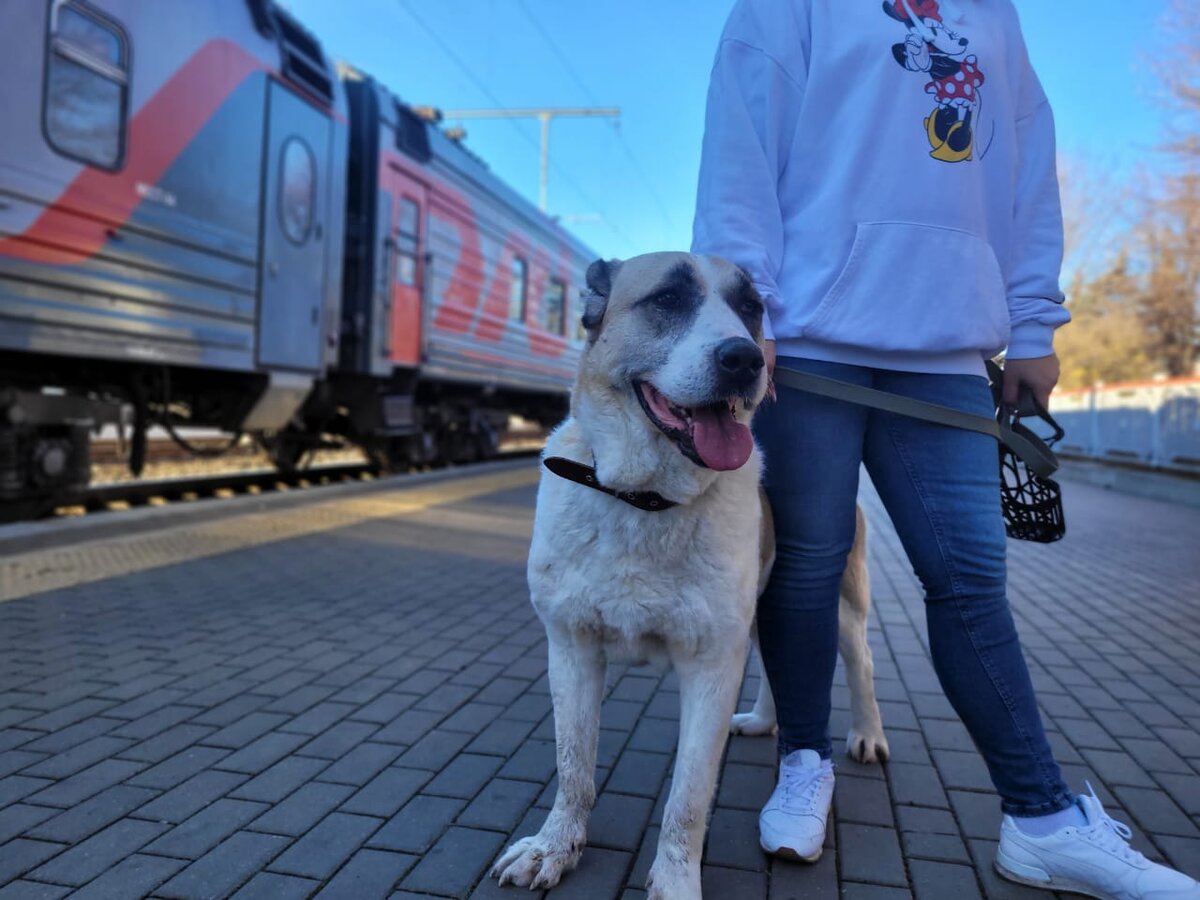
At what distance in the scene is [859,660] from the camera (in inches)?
112

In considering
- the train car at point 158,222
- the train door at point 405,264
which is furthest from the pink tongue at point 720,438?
the train door at point 405,264

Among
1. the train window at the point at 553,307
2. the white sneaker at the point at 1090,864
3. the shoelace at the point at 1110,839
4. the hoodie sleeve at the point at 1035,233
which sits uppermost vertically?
the train window at the point at 553,307

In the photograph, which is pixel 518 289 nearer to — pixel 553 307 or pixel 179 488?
pixel 553 307

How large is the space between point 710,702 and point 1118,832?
1072 millimetres

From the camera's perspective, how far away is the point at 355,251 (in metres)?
9.67

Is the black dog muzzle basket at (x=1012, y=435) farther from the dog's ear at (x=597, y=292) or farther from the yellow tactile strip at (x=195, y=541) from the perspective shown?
the yellow tactile strip at (x=195, y=541)

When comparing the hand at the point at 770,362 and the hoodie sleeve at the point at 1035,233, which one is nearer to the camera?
the hand at the point at 770,362

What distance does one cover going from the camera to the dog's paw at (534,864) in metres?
2.07

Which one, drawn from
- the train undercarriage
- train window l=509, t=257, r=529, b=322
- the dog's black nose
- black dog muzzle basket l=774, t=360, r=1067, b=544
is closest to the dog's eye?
black dog muzzle basket l=774, t=360, r=1067, b=544

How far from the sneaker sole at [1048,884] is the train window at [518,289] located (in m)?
12.3

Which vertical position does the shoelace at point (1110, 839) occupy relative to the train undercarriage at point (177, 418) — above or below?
below

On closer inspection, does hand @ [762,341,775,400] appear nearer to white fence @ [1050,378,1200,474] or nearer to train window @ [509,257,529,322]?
train window @ [509,257,529,322]

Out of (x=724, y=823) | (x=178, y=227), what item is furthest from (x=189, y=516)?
(x=724, y=823)

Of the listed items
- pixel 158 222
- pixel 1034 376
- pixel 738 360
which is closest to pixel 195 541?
pixel 158 222
